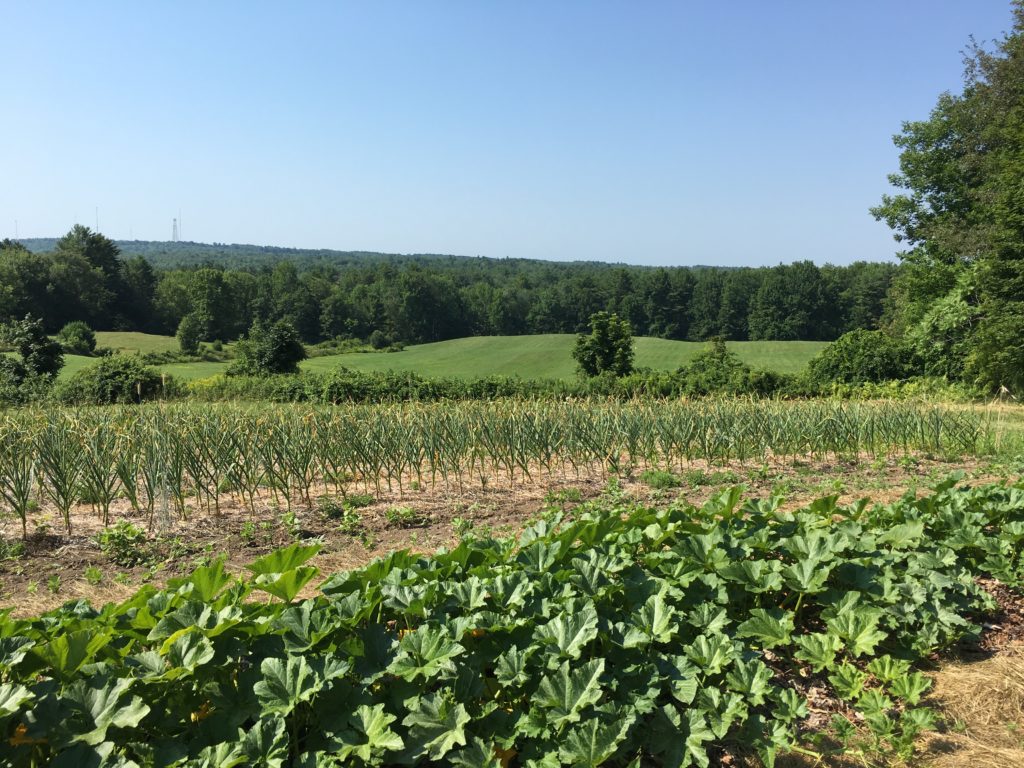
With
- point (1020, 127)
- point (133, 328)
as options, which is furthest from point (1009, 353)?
point (133, 328)

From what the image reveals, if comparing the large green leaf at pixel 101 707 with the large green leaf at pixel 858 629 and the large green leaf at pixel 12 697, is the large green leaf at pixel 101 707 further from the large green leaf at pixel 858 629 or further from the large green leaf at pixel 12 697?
the large green leaf at pixel 858 629

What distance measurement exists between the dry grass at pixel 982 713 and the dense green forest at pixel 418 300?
2658 inches

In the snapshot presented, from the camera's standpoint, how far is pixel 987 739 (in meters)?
2.54

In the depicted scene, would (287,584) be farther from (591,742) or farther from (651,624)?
(651,624)

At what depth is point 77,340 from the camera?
4441cm

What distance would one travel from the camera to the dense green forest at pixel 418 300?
2660 inches

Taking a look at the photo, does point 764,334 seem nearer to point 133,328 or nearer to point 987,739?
point 133,328

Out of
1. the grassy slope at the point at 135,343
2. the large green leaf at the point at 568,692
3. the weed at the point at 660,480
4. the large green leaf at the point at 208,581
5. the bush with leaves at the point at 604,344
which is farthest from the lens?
the grassy slope at the point at 135,343

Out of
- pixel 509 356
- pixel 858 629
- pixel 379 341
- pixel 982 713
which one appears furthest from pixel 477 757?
pixel 379 341

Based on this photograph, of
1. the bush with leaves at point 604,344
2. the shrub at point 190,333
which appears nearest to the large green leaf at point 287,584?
the bush with leaves at point 604,344

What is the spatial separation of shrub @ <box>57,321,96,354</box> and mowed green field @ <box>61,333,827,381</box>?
3226 millimetres

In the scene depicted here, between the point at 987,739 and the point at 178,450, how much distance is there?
608 centimetres

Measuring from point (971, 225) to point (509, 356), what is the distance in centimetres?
3413

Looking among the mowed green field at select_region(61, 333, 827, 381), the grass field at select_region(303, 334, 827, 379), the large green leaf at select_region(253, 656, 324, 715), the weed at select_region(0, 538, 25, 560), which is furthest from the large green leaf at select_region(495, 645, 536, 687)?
the grass field at select_region(303, 334, 827, 379)
